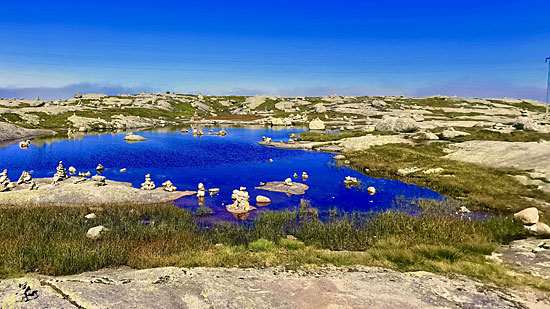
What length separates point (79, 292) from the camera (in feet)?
40.0

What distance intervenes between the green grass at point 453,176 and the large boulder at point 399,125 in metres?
26.8

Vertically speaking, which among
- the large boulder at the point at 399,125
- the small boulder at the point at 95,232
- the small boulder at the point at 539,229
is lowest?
the small boulder at the point at 95,232

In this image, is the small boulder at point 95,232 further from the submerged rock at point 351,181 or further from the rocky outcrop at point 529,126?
the rocky outcrop at point 529,126

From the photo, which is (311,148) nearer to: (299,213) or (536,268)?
(299,213)

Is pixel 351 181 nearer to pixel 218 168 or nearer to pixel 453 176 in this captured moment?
pixel 453 176

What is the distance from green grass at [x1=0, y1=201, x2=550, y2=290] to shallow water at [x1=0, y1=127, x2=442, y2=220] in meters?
4.72

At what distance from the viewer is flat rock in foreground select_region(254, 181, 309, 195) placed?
1459 inches

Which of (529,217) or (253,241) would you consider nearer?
(253,241)

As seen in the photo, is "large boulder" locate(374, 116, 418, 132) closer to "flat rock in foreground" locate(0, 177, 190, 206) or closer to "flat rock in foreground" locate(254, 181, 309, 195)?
"flat rock in foreground" locate(254, 181, 309, 195)

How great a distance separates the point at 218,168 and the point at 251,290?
37931mm

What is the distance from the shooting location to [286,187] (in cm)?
3834

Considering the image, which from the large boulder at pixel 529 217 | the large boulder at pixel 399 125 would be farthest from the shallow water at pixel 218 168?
the large boulder at pixel 399 125

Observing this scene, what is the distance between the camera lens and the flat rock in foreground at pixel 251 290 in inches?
476

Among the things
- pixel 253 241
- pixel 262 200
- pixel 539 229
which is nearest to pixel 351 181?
pixel 262 200
